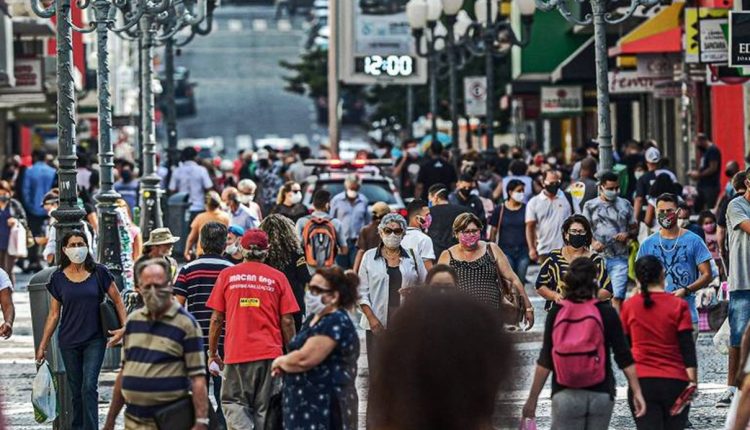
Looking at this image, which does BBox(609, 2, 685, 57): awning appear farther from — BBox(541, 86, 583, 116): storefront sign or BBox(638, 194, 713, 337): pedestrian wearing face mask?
BBox(638, 194, 713, 337): pedestrian wearing face mask

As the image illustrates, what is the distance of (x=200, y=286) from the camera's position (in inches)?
528

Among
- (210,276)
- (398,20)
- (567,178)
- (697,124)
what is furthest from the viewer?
(398,20)

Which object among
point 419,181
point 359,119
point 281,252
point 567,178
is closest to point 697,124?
point 567,178

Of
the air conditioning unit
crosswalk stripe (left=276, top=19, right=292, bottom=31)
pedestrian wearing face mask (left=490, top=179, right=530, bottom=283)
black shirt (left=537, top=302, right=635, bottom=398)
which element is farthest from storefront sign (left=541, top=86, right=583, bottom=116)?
crosswalk stripe (left=276, top=19, right=292, bottom=31)

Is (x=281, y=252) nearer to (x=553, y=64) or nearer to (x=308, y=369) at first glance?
(x=308, y=369)

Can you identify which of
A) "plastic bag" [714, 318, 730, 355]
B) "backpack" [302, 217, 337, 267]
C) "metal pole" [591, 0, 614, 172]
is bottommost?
"plastic bag" [714, 318, 730, 355]

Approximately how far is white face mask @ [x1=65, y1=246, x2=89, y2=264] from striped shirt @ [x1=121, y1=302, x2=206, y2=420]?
3.06m

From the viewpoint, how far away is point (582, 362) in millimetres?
10477

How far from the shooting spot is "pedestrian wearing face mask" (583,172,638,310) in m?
17.1

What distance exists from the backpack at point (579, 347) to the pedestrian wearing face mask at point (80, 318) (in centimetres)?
397

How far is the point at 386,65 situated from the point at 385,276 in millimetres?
27862

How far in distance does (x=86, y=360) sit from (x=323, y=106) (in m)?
78.9

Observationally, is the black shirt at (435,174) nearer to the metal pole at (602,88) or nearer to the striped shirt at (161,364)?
the metal pole at (602,88)

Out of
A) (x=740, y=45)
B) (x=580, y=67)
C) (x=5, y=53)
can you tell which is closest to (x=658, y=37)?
(x=580, y=67)
